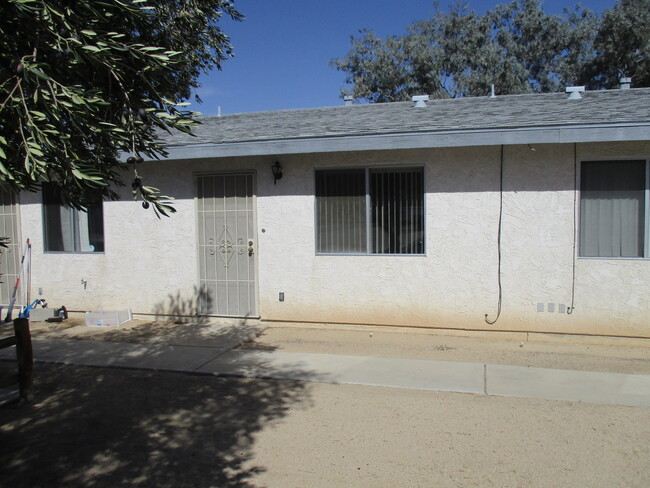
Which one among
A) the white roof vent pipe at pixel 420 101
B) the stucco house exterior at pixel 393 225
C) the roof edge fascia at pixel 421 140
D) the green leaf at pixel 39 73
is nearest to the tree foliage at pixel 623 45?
the stucco house exterior at pixel 393 225

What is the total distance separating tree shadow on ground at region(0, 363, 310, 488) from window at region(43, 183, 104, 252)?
3.72 meters

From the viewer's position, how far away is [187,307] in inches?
355

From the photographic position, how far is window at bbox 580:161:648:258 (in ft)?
24.0

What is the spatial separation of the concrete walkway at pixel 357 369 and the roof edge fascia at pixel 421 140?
8.68 feet

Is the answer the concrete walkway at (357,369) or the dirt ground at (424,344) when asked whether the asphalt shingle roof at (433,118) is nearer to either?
the dirt ground at (424,344)

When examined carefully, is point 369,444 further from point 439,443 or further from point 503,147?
point 503,147

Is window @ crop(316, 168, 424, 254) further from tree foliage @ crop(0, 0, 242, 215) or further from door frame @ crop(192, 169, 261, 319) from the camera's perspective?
tree foliage @ crop(0, 0, 242, 215)

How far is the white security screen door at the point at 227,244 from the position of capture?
8734 millimetres

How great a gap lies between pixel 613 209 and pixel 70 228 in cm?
901

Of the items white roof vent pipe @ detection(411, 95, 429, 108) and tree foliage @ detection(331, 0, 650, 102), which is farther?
tree foliage @ detection(331, 0, 650, 102)

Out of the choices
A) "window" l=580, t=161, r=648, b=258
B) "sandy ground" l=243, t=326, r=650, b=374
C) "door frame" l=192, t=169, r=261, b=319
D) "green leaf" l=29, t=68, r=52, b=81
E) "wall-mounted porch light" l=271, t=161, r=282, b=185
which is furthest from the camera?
"door frame" l=192, t=169, r=261, b=319

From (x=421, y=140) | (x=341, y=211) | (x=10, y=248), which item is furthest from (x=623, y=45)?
(x=10, y=248)

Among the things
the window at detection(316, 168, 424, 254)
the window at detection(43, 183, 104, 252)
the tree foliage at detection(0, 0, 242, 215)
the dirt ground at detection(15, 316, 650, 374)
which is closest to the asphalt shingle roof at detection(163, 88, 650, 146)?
the window at detection(316, 168, 424, 254)

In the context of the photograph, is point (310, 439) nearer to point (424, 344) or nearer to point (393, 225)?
point (424, 344)
